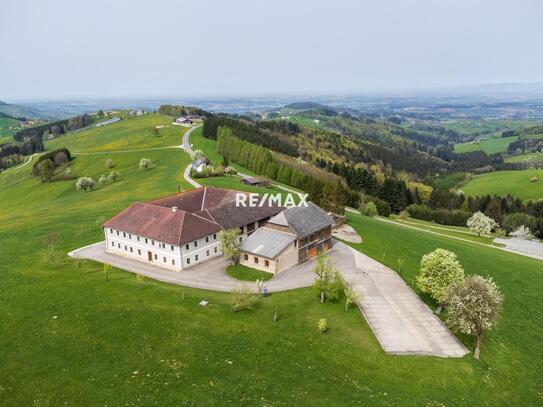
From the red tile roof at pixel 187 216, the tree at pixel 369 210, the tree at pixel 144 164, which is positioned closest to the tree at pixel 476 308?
the red tile roof at pixel 187 216

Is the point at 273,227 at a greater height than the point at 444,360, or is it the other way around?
the point at 273,227

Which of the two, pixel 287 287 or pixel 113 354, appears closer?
pixel 113 354

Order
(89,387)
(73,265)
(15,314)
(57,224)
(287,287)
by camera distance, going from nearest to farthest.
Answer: (89,387), (15,314), (287,287), (73,265), (57,224)

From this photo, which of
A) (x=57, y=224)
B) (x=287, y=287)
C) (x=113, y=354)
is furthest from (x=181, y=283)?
(x=57, y=224)

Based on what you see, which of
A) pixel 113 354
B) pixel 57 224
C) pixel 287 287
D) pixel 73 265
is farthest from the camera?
pixel 57 224

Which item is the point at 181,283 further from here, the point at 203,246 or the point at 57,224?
the point at 57,224

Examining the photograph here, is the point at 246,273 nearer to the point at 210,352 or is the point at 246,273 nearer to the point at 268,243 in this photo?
the point at 268,243
